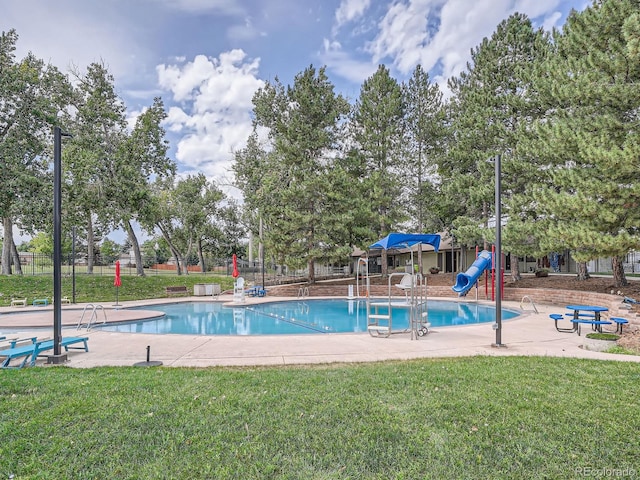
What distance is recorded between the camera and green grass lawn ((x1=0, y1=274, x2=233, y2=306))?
1869 cm

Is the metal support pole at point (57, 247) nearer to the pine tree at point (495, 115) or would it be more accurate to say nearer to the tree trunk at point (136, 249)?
the pine tree at point (495, 115)

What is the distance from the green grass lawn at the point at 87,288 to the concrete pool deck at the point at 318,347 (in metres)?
9.87

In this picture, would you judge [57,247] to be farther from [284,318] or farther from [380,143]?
[380,143]

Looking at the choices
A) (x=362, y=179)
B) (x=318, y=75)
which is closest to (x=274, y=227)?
(x=362, y=179)

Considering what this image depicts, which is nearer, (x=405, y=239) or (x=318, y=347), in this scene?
(x=318, y=347)

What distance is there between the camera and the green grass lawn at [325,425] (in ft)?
9.70

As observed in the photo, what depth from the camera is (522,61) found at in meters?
18.5

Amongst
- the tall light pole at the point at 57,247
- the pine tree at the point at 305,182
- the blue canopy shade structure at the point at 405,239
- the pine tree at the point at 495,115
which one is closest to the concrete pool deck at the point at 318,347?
the tall light pole at the point at 57,247

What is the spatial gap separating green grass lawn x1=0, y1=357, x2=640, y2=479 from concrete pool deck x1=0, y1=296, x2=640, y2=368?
124 centimetres

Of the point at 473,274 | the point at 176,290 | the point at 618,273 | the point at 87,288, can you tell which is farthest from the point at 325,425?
the point at 87,288

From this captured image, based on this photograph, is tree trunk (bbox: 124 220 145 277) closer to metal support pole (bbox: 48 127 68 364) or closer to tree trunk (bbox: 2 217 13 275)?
tree trunk (bbox: 2 217 13 275)

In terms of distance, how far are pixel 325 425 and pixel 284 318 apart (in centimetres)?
1058

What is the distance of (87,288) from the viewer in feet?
66.7

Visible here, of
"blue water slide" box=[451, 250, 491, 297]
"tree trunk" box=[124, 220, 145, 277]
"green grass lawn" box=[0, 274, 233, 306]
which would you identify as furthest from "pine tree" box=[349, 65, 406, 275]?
"tree trunk" box=[124, 220, 145, 277]
